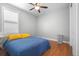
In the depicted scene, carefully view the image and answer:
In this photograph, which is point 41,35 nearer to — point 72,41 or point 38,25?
point 38,25

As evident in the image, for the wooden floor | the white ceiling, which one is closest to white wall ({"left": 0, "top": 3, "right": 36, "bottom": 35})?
the white ceiling

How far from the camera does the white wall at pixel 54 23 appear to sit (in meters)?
0.91

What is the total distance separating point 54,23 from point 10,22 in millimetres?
595

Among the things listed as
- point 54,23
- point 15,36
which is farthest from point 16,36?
point 54,23

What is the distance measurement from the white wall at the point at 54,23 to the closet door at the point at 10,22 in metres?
0.32

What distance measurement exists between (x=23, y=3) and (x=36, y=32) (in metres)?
0.42

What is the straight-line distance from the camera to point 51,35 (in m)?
0.95

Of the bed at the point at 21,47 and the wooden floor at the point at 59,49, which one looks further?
the wooden floor at the point at 59,49

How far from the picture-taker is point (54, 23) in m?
0.95

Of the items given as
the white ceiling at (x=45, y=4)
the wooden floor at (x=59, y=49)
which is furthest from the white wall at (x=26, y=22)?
the wooden floor at (x=59, y=49)

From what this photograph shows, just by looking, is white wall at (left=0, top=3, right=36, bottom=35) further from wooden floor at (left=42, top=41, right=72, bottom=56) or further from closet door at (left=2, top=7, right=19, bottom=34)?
wooden floor at (left=42, top=41, right=72, bottom=56)

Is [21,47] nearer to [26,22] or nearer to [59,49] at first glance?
[26,22]

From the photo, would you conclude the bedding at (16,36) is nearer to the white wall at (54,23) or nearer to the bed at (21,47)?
the bed at (21,47)

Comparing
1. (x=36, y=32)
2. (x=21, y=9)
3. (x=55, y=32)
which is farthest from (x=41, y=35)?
(x=21, y=9)
